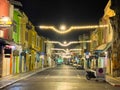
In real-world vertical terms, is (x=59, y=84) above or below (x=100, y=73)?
below

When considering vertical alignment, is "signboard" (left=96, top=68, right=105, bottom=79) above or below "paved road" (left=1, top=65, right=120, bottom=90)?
above

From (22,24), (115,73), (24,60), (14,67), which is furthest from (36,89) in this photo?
(24,60)

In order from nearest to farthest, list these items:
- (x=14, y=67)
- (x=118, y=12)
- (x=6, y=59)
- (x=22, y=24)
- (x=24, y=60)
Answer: (x=118, y=12), (x=6, y=59), (x=14, y=67), (x=22, y=24), (x=24, y=60)

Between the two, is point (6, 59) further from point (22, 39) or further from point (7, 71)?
point (22, 39)

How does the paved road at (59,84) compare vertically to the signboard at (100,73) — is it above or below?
below

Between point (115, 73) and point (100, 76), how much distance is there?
7.85 metres

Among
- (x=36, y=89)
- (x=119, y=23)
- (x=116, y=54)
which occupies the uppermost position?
(x=119, y=23)

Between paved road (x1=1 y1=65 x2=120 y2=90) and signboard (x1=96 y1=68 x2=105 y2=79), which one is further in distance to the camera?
signboard (x1=96 y1=68 x2=105 y2=79)

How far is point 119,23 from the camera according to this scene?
44.0m

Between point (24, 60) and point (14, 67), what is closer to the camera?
point (14, 67)

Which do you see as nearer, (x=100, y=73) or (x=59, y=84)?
(x=59, y=84)

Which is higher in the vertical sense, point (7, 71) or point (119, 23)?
point (119, 23)

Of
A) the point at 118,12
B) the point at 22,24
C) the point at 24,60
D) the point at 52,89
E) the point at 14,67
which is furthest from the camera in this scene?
the point at 24,60

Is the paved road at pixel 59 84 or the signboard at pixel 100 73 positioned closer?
the paved road at pixel 59 84
